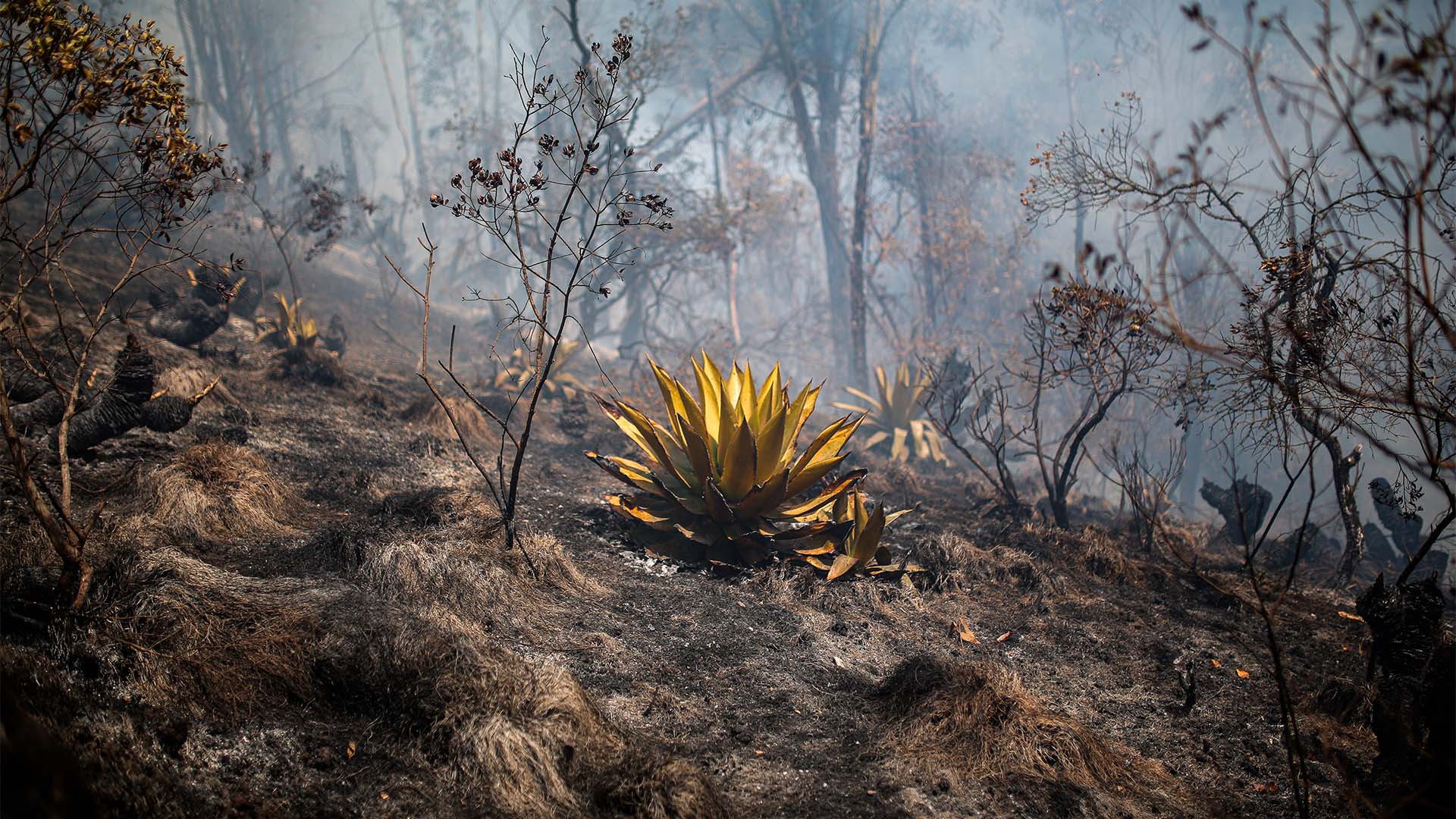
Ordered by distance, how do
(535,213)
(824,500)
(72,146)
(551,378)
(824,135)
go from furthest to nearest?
(824,135) → (551,378) → (535,213) → (824,500) → (72,146)

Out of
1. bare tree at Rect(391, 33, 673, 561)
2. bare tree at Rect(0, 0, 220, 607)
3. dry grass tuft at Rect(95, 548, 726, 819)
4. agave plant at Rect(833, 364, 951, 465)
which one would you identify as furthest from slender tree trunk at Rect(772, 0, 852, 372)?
dry grass tuft at Rect(95, 548, 726, 819)

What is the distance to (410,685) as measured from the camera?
2.32 metres

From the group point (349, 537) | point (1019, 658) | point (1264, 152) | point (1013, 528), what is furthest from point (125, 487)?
point (1264, 152)

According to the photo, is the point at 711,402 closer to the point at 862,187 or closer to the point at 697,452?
the point at 697,452

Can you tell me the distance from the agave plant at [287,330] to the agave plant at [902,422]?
20.7ft

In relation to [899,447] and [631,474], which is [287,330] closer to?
[631,474]

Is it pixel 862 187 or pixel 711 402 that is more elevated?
pixel 862 187

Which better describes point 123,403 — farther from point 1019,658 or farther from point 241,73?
point 241,73

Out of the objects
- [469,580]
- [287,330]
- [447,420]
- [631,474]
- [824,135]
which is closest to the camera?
[469,580]

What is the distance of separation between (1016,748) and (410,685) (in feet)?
6.85

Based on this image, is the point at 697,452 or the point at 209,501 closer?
the point at 209,501

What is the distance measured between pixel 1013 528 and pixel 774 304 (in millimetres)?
26208

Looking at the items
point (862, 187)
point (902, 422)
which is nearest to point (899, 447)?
point (902, 422)

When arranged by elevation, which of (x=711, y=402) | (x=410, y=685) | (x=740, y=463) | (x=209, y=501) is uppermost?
(x=711, y=402)
